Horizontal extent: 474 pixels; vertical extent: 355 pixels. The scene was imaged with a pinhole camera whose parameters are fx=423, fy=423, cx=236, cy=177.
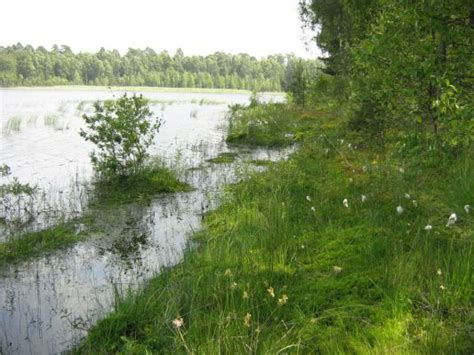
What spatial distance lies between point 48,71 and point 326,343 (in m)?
113

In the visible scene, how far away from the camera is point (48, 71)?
4050 inches

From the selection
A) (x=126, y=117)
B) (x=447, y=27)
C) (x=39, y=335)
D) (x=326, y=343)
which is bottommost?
(x=39, y=335)

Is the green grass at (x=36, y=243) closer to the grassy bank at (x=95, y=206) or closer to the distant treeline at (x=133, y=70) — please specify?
the grassy bank at (x=95, y=206)

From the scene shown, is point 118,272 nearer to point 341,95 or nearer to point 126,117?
point 126,117

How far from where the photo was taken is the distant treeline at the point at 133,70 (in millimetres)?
98438

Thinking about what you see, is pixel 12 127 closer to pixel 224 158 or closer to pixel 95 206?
pixel 224 158

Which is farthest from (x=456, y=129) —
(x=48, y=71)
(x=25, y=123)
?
(x=48, y=71)

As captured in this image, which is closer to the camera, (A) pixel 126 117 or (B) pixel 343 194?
(B) pixel 343 194

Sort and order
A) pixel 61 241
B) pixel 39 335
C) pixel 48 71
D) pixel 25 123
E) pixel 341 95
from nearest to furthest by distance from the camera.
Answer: pixel 39 335
pixel 61 241
pixel 341 95
pixel 25 123
pixel 48 71

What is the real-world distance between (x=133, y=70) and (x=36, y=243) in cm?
12010

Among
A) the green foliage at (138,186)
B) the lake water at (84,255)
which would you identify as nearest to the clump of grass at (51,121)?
the lake water at (84,255)

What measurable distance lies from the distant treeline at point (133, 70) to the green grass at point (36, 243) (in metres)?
76.7

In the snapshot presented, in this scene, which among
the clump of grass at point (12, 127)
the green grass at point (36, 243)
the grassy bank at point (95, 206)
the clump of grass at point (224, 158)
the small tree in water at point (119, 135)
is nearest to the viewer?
the green grass at point (36, 243)

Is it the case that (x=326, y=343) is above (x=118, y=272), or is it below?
above
